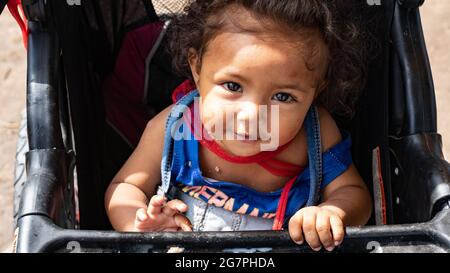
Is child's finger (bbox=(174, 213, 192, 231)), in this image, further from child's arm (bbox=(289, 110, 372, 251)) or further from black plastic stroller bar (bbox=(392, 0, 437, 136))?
black plastic stroller bar (bbox=(392, 0, 437, 136))

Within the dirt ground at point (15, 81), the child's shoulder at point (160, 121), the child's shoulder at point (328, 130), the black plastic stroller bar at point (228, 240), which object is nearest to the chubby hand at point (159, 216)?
the black plastic stroller bar at point (228, 240)

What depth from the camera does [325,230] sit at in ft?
3.35

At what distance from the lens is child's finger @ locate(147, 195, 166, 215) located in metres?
1.07

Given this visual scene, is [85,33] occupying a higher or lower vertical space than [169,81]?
higher

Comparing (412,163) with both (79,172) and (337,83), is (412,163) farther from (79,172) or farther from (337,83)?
(79,172)

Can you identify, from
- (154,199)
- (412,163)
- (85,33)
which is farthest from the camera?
(85,33)

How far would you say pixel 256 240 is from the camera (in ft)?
3.19

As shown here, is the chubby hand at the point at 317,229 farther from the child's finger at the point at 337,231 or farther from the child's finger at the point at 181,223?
the child's finger at the point at 181,223

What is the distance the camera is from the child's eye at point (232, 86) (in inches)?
44.9

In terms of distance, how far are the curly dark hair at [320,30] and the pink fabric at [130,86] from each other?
0.08m

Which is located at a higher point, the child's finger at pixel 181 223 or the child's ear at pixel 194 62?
the child's ear at pixel 194 62
